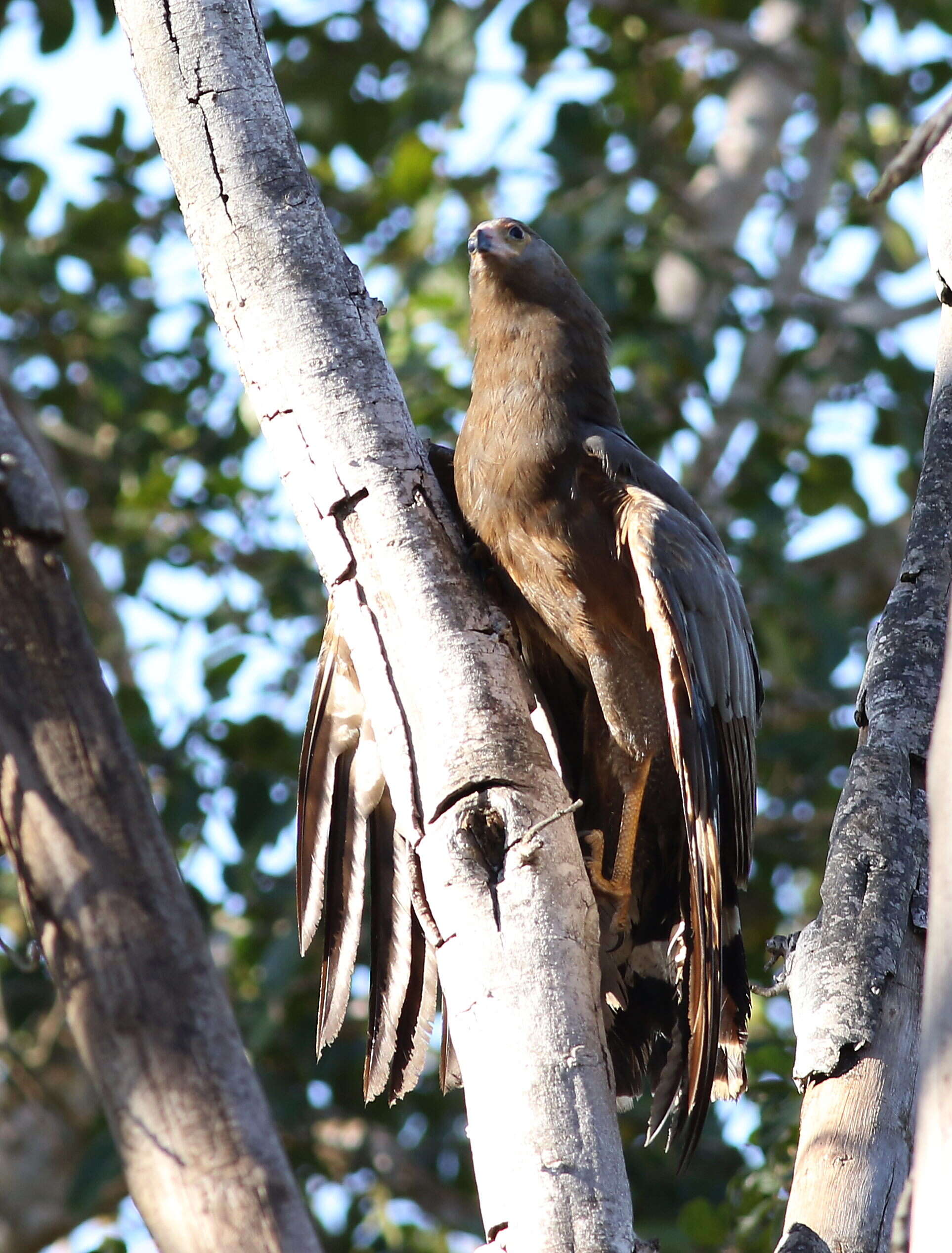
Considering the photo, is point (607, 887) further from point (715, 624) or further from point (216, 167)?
point (216, 167)

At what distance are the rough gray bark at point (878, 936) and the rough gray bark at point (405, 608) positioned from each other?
29 centimetres

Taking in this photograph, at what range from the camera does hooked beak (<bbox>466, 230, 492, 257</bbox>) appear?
3.46 meters

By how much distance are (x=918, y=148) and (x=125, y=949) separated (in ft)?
3.22

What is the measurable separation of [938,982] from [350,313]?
5.07ft

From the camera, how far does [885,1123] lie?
1.84 meters

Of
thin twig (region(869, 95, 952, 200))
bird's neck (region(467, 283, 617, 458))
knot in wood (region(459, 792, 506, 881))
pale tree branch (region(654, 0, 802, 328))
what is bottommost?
knot in wood (region(459, 792, 506, 881))

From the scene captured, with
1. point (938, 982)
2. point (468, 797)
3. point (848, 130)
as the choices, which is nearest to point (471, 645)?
point (468, 797)

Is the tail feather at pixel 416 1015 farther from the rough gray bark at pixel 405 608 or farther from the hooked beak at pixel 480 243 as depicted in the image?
the hooked beak at pixel 480 243

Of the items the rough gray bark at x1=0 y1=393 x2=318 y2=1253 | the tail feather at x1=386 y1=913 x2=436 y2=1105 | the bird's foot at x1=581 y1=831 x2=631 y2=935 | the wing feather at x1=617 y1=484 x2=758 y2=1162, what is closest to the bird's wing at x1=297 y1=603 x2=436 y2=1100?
the tail feather at x1=386 y1=913 x2=436 y2=1105

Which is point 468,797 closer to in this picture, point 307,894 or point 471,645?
point 471,645

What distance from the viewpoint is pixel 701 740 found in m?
2.62

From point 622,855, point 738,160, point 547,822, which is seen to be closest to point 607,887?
point 622,855

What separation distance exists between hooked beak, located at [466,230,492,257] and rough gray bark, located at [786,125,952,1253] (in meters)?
1.22

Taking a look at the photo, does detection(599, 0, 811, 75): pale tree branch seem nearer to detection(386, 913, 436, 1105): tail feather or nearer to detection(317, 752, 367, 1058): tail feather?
detection(317, 752, 367, 1058): tail feather
